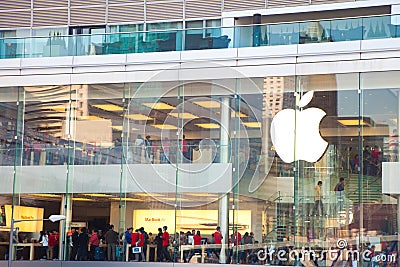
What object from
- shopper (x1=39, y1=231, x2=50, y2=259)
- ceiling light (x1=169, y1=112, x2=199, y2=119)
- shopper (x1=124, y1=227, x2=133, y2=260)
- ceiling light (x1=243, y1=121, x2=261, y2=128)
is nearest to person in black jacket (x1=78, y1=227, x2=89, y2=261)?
shopper (x1=39, y1=231, x2=50, y2=259)

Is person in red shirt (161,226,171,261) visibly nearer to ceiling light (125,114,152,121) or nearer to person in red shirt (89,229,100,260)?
person in red shirt (89,229,100,260)

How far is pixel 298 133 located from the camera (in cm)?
2505

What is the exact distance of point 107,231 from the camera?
26.5 metres

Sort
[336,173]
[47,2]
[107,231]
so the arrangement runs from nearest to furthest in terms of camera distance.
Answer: [336,173], [107,231], [47,2]

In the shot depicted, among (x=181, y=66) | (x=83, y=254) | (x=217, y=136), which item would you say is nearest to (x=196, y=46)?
(x=181, y=66)

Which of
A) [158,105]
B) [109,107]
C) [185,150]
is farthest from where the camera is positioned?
[109,107]

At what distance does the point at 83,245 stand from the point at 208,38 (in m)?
7.16

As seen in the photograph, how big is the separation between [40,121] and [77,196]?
2.65 meters

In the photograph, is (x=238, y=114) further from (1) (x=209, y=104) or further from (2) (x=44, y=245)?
(2) (x=44, y=245)

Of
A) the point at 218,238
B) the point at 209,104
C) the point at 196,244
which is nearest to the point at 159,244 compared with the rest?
the point at 196,244

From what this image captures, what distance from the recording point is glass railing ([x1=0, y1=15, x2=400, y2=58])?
972 inches

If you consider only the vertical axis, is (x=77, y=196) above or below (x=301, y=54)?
below

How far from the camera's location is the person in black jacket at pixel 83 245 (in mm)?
26484

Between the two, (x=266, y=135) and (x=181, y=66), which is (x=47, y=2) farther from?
(x=266, y=135)
